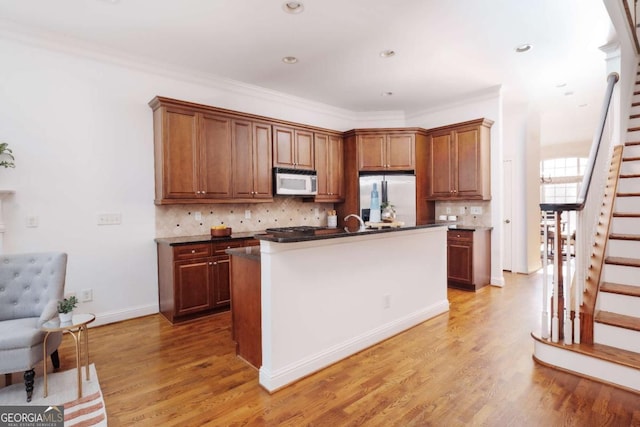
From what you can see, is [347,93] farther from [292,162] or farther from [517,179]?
[517,179]

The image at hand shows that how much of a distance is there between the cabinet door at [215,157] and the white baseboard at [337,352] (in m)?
2.38

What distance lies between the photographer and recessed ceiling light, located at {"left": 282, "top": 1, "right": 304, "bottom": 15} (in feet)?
9.12

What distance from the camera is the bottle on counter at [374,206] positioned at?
484 centimetres

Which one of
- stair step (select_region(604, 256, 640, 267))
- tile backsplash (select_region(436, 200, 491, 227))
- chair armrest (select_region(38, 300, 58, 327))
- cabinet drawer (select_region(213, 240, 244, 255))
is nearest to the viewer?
chair armrest (select_region(38, 300, 58, 327))

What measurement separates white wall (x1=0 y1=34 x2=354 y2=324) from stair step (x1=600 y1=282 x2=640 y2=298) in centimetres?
445

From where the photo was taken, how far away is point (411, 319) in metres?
3.33

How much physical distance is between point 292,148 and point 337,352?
10.3 feet

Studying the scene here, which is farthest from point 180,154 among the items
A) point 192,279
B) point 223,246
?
point 192,279

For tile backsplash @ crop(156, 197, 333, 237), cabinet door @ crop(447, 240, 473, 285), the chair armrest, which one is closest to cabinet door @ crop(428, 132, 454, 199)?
cabinet door @ crop(447, 240, 473, 285)

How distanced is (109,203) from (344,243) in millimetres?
2698

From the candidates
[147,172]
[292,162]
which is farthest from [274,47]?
[147,172]

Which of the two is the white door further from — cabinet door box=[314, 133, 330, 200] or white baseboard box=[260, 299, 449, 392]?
cabinet door box=[314, 133, 330, 200]

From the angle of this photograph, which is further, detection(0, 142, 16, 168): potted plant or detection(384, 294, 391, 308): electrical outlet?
detection(384, 294, 391, 308): electrical outlet

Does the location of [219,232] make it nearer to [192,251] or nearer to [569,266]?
[192,251]
